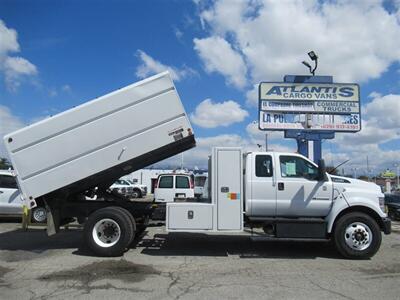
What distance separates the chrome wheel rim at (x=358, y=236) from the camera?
9.42 metres

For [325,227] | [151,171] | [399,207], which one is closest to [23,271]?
[325,227]

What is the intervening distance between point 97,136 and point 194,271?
3.41m

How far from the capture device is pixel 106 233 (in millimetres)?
9555

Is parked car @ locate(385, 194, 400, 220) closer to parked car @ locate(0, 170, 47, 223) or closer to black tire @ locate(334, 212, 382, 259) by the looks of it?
black tire @ locate(334, 212, 382, 259)

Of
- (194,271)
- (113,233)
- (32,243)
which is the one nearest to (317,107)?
(113,233)

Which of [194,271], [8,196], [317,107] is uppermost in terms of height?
[317,107]

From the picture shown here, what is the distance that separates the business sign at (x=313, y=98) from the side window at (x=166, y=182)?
5.18 m

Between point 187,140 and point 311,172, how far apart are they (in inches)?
115

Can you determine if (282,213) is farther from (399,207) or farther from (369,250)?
(399,207)

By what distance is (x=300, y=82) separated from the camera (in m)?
18.4

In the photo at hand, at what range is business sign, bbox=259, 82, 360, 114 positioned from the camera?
1836 centimetres

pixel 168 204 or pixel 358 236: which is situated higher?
pixel 168 204

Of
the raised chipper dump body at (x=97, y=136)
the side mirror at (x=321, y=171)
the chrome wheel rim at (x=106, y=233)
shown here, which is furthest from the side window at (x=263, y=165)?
the chrome wheel rim at (x=106, y=233)

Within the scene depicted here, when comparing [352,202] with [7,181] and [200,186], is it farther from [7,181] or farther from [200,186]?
[7,181]
